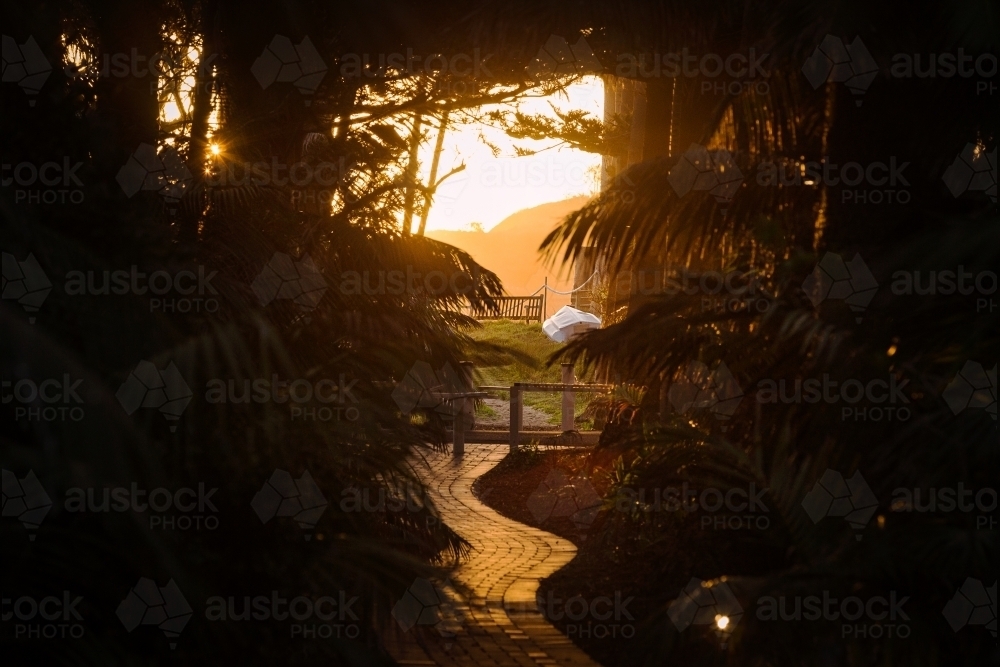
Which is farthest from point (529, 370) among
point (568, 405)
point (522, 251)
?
point (522, 251)

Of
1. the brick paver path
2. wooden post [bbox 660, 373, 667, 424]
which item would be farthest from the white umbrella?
wooden post [bbox 660, 373, 667, 424]

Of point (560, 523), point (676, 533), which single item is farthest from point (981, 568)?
point (560, 523)

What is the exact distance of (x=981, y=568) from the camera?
4.38 metres

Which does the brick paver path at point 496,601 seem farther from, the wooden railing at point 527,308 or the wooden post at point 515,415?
the wooden railing at point 527,308

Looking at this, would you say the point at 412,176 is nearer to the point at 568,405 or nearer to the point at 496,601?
the point at 496,601

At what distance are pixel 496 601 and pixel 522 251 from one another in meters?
16.8

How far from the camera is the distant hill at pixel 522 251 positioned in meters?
6.26

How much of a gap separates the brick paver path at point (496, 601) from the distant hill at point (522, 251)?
1846 mm

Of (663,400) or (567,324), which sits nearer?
(663,400)

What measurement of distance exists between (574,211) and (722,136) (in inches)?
61.0

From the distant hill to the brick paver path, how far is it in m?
1.85

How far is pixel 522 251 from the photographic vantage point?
23641 mm

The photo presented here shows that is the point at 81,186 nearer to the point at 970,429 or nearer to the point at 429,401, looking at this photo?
the point at 429,401

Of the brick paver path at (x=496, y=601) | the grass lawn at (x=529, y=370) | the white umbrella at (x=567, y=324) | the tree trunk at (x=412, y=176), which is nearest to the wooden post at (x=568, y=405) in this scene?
the grass lawn at (x=529, y=370)
